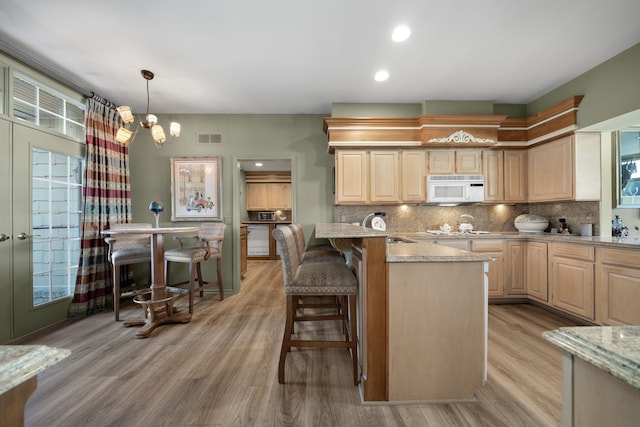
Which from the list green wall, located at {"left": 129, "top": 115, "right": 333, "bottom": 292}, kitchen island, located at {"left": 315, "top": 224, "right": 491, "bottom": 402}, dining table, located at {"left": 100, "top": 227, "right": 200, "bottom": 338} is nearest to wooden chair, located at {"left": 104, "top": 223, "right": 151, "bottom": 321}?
dining table, located at {"left": 100, "top": 227, "right": 200, "bottom": 338}

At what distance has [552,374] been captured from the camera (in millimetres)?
1879

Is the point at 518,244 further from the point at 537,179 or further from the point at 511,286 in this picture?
the point at 537,179

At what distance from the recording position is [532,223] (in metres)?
3.49

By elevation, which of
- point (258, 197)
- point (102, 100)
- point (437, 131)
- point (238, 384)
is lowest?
point (238, 384)

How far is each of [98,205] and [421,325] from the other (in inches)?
149

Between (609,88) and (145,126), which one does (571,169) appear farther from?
(145,126)

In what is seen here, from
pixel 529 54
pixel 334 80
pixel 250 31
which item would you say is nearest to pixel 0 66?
pixel 250 31

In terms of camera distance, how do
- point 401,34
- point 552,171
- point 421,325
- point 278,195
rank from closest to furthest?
point 421,325 → point 401,34 → point 552,171 → point 278,195

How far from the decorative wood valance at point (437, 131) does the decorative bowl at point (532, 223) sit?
3.26 ft

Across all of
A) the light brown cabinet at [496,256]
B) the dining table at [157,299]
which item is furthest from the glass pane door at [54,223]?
the light brown cabinet at [496,256]

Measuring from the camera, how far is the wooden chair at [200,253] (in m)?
3.11

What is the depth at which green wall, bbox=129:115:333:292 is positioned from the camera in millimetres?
3982

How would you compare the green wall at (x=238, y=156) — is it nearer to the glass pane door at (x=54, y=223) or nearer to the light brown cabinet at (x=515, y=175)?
the glass pane door at (x=54, y=223)

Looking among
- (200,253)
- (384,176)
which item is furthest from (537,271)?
(200,253)
